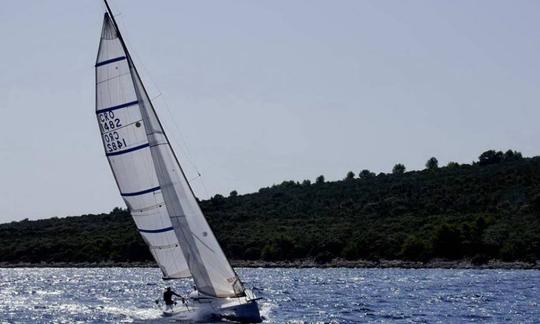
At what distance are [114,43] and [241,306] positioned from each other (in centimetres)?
1096

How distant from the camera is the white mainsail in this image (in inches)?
1475

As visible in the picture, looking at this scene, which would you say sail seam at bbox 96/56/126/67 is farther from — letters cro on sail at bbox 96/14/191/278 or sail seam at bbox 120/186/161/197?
sail seam at bbox 120/186/161/197

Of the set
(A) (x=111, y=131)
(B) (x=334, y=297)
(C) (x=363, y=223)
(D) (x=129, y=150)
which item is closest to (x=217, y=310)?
(D) (x=129, y=150)

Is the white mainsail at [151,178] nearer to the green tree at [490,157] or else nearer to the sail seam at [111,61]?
the sail seam at [111,61]

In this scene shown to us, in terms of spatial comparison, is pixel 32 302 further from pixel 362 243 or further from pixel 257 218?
pixel 257 218

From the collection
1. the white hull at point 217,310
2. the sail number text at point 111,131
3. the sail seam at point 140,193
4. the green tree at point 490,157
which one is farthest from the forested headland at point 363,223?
the sail number text at point 111,131

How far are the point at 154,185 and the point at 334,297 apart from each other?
16.4 m

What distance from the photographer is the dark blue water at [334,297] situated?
41.7m

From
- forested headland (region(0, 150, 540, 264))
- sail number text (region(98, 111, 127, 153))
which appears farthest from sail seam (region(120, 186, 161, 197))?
forested headland (region(0, 150, 540, 264))

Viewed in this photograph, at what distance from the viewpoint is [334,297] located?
5141cm

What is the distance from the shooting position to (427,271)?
7225 cm

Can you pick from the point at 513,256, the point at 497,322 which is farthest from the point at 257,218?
the point at 497,322

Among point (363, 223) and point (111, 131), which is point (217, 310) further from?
point (363, 223)

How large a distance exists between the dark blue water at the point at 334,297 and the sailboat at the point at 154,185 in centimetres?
270
